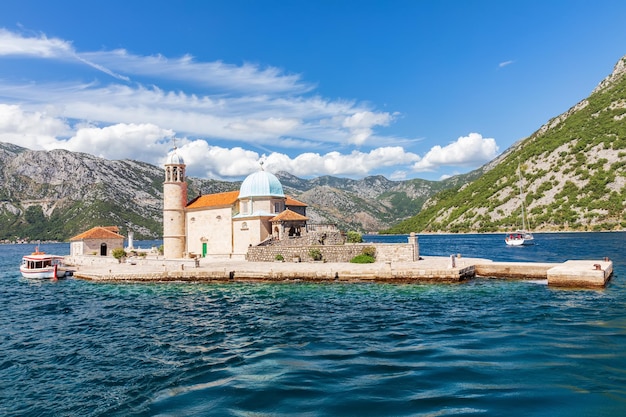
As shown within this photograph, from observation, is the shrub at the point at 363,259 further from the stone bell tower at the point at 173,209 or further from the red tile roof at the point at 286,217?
the stone bell tower at the point at 173,209

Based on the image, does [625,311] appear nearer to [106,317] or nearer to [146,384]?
[146,384]

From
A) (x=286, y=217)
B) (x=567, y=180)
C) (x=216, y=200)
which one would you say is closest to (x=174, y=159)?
(x=216, y=200)

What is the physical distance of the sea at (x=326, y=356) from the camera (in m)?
9.69

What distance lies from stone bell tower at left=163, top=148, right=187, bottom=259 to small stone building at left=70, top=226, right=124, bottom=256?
1099 cm

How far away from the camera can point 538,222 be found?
333 ft

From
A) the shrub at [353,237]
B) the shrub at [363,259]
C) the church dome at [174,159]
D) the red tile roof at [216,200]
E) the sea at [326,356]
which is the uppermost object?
the church dome at [174,159]

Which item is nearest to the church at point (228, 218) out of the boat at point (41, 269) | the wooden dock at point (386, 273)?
the wooden dock at point (386, 273)

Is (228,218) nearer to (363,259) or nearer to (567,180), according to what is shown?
(363,259)

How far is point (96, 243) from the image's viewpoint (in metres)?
57.0

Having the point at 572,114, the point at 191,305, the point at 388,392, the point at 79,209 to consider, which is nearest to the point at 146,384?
the point at 388,392

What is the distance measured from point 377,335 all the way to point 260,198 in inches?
1271

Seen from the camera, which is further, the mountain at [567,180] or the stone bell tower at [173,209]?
the mountain at [567,180]

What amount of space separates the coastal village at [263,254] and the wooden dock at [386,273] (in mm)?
57

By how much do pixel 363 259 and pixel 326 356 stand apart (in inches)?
990
